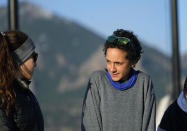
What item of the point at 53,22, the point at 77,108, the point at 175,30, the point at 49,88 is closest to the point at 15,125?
the point at 175,30

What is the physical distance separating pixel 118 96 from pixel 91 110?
0.19 m

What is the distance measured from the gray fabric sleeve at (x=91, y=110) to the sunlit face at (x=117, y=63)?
14 centimetres

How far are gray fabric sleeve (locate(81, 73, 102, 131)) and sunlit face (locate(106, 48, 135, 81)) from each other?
0.46 feet

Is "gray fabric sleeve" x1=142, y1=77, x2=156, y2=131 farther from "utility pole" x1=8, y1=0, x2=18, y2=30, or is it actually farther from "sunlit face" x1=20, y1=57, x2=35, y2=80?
"utility pole" x1=8, y1=0, x2=18, y2=30

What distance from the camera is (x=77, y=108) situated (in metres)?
41.8

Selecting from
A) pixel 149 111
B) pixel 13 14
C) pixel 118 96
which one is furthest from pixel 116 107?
pixel 13 14

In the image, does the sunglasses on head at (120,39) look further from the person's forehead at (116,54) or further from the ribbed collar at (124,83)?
the ribbed collar at (124,83)

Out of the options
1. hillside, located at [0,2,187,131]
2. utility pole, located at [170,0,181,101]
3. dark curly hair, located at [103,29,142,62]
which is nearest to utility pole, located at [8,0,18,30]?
dark curly hair, located at [103,29,142,62]

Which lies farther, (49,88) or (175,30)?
(49,88)

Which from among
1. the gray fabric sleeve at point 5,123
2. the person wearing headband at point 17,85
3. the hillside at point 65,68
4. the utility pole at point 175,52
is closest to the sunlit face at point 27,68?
the person wearing headband at point 17,85

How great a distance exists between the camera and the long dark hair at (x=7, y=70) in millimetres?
1881

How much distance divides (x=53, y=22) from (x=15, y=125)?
43.8 m

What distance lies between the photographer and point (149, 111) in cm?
259

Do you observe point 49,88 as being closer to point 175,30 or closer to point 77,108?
point 77,108
